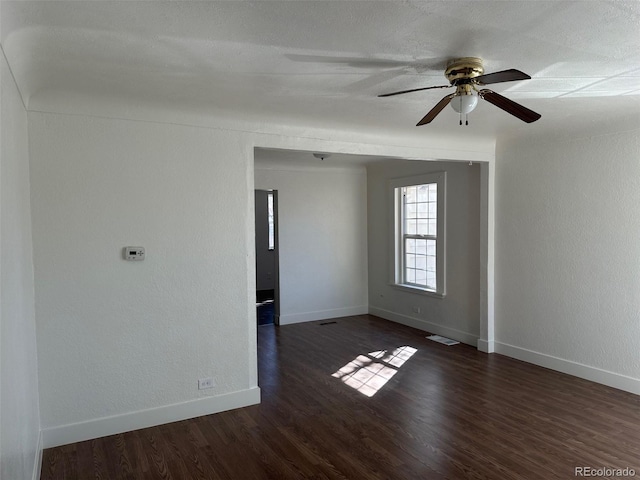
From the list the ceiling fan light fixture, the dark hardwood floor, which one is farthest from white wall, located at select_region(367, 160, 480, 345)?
the ceiling fan light fixture

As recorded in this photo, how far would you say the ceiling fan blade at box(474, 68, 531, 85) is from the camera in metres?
2.01

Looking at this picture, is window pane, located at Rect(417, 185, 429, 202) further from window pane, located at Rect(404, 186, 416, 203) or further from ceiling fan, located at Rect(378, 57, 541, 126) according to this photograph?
ceiling fan, located at Rect(378, 57, 541, 126)

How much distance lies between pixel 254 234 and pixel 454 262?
118 inches

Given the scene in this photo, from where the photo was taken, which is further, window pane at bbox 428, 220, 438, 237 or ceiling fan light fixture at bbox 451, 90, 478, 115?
window pane at bbox 428, 220, 438, 237

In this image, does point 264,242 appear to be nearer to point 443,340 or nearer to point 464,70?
point 443,340

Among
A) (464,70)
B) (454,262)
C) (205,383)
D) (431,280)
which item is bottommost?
(205,383)

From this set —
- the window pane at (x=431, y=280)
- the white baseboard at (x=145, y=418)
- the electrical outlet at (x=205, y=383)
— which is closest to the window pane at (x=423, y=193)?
the window pane at (x=431, y=280)

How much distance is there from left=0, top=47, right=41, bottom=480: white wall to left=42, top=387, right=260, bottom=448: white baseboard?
221mm

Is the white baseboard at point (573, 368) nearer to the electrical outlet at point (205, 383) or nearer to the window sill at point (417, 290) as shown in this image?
the window sill at point (417, 290)

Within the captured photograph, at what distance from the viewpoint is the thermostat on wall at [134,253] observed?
128 inches

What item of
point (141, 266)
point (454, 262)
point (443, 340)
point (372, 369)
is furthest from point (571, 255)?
point (141, 266)

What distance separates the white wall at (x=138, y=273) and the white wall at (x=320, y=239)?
2863 millimetres

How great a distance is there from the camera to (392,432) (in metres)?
3.24

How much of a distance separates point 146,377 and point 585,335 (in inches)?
151
